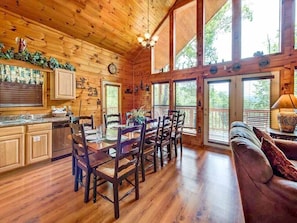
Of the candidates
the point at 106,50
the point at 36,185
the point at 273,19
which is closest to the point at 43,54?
the point at 106,50

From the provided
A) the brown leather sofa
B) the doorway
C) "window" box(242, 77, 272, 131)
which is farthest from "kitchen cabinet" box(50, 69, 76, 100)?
"window" box(242, 77, 272, 131)

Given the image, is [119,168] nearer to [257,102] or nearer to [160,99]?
[257,102]

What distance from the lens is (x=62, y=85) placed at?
402 centimetres

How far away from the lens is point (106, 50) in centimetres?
552

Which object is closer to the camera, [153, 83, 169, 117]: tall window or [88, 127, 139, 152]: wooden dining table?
[88, 127, 139, 152]: wooden dining table

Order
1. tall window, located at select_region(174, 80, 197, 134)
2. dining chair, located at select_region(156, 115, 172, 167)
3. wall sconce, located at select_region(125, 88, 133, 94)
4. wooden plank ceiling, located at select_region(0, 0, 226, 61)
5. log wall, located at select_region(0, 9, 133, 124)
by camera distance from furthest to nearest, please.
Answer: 1. wall sconce, located at select_region(125, 88, 133, 94)
2. tall window, located at select_region(174, 80, 197, 134)
3. wooden plank ceiling, located at select_region(0, 0, 226, 61)
4. log wall, located at select_region(0, 9, 133, 124)
5. dining chair, located at select_region(156, 115, 172, 167)

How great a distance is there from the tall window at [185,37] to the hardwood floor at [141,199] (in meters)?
3.53

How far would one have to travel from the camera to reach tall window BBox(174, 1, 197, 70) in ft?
17.4

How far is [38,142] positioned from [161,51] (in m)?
4.94

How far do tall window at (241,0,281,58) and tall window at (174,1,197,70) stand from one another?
1.41 meters

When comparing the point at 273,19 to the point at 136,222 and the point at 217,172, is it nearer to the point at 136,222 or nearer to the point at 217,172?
the point at 217,172

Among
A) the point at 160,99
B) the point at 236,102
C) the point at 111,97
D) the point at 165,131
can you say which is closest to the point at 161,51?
the point at 160,99

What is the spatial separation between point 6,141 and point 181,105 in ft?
14.9

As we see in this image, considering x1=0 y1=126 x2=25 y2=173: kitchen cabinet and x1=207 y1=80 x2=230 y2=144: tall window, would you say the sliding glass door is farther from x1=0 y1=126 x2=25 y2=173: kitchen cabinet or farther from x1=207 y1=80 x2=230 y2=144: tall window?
x1=0 y1=126 x2=25 y2=173: kitchen cabinet
